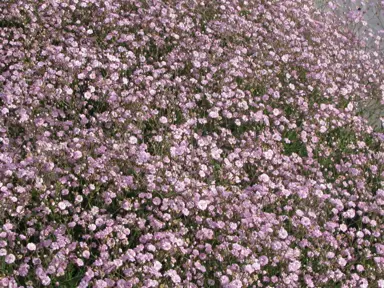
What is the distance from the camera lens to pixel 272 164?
6156 millimetres

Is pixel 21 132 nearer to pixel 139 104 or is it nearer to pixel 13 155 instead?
pixel 13 155

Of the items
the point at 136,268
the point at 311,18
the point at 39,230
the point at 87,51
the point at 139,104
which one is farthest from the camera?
the point at 311,18

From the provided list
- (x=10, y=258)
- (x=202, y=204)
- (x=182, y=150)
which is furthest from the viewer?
(x=182, y=150)

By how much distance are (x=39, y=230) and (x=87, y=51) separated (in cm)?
250

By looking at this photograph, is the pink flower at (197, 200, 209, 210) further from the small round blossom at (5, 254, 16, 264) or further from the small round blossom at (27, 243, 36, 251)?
the small round blossom at (5, 254, 16, 264)

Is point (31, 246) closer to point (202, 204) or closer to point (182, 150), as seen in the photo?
point (202, 204)

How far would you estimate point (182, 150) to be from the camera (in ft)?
18.9

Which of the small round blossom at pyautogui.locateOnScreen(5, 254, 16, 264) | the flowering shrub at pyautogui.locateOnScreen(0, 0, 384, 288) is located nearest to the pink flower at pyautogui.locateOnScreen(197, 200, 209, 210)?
the flowering shrub at pyautogui.locateOnScreen(0, 0, 384, 288)

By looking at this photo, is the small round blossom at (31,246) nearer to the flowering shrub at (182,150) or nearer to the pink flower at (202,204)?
the flowering shrub at (182,150)

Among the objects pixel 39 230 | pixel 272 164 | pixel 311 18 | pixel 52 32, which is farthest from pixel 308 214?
pixel 311 18

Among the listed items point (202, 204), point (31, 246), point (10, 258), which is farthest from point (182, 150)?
point (10, 258)

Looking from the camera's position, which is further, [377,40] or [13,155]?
[377,40]

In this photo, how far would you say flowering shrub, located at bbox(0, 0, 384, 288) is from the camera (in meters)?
4.87

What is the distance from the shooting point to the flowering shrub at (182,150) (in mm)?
4871
